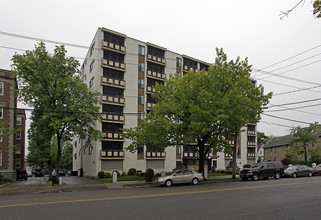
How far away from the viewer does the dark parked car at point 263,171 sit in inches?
989

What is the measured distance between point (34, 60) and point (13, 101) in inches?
428

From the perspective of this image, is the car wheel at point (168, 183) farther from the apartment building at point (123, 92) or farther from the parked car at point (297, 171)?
the apartment building at point (123, 92)

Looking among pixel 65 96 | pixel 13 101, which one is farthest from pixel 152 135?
pixel 13 101

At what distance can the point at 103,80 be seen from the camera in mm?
36844

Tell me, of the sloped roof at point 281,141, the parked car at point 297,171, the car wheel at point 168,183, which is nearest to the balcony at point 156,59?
the parked car at point 297,171

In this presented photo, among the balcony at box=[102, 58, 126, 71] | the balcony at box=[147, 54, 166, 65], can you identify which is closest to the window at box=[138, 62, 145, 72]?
the balcony at box=[147, 54, 166, 65]

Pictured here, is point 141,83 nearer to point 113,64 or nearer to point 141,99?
point 141,99

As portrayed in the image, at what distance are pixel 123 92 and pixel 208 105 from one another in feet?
64.7

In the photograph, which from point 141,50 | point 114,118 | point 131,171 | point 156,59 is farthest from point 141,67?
point 131,171

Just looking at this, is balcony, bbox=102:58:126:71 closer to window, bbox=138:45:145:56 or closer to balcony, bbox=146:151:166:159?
window, bbox=138:45:145:56

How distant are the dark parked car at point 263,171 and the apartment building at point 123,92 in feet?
37.6

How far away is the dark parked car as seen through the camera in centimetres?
2512

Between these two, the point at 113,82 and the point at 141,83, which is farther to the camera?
the point at 141,83

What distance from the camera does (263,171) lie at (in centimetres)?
2558
